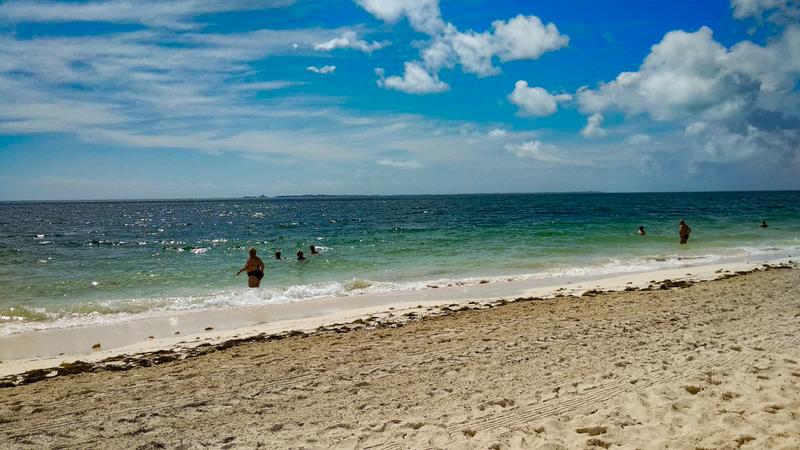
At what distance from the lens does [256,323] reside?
11.0m

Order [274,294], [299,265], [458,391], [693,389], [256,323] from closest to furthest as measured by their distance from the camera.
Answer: [693,389] < [458,391] < [256,323] < [274,294] < [299,265]

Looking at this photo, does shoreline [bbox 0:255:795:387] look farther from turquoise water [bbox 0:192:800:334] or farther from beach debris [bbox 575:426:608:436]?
beach debris [bbox 575:426:608:436]

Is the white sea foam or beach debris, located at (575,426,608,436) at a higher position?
beach debris, located at (575,426,608,436)

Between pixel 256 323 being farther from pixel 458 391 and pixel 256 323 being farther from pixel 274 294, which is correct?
pixel 458 391

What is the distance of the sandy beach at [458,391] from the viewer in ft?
16.4

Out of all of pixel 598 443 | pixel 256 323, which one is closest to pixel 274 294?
pixel 256 323

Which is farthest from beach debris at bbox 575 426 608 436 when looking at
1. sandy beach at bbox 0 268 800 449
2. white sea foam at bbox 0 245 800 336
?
white sea foam at bbox 0 245 800 336

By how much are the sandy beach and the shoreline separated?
514mm

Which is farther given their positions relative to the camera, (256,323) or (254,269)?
Result: (254,269)

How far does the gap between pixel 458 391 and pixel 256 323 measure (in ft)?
20.7

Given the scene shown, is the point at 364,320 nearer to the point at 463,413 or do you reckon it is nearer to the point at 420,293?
the point at 420,293

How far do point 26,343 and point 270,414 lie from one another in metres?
7.25

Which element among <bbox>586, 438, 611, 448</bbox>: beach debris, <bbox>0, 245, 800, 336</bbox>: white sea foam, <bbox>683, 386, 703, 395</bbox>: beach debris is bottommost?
<bbox>0, 245, 800, 336</bbox>: white sea foam

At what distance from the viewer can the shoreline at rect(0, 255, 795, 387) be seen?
8.20 meters
